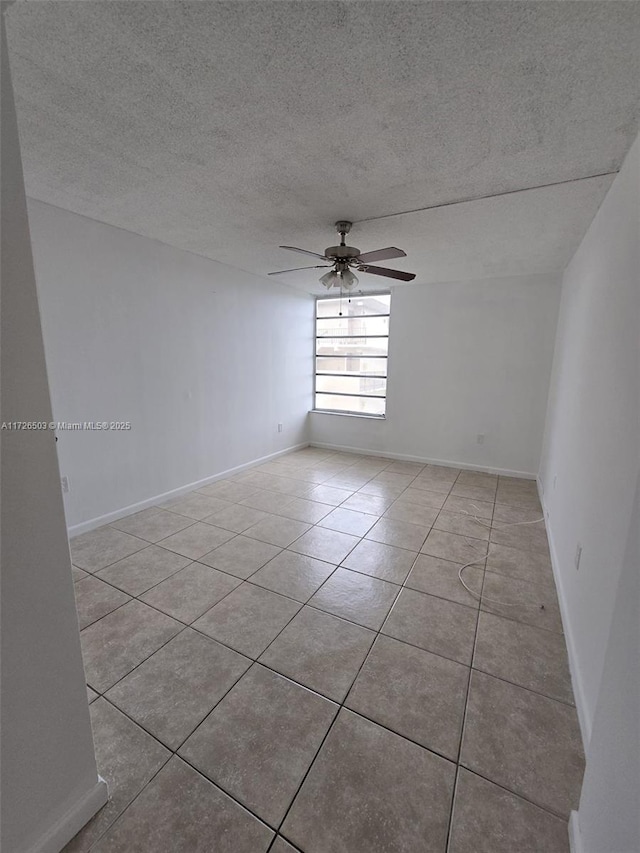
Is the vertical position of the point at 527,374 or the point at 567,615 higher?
the point at 527,374

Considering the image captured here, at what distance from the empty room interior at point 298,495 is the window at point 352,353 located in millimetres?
1714

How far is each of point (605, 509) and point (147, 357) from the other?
362 cm

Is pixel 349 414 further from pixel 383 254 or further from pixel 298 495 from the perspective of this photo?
pixel 383 254

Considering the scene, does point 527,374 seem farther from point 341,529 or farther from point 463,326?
point 341,529

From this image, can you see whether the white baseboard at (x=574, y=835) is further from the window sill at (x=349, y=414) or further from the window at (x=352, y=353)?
the window at (x=352, y=353)

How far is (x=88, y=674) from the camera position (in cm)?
171

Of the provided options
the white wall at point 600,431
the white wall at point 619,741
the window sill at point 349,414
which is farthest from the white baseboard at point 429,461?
the white wall at point 619,741

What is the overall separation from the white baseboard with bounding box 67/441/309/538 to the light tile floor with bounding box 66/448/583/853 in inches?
4.5

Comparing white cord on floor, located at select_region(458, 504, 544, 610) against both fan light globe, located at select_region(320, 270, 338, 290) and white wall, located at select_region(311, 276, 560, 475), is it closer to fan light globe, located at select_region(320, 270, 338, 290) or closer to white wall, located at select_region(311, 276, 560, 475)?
white wall, located at select_region(311, 276, 560, 475)

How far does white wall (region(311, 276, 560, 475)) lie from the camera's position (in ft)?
14.4

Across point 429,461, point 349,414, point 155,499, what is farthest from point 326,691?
point 349,414

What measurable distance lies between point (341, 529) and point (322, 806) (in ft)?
6.63

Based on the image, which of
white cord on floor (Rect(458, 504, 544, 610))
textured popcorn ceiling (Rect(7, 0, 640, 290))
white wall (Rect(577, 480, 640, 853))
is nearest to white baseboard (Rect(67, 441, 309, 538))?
textured popcorn ceiling (Rect(7, 0, 640, 290))

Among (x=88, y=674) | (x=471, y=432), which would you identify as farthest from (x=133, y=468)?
(x=471, y=432)
